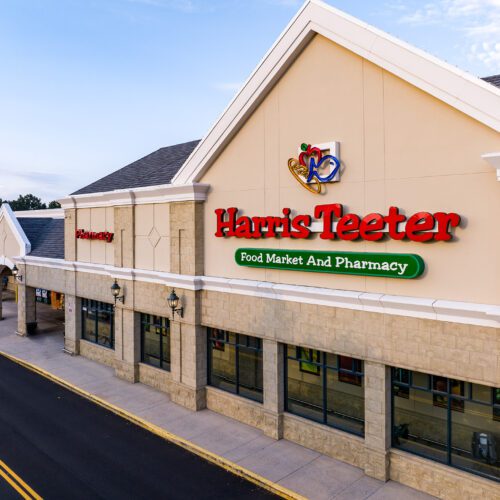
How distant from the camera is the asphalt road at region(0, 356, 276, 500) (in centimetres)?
1286

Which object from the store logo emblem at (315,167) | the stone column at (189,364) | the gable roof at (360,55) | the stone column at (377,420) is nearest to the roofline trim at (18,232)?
the stone column at (189,364)

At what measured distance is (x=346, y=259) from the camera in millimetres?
13664

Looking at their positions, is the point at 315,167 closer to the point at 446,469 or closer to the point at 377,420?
the point at 377,420

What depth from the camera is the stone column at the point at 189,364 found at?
1817cm

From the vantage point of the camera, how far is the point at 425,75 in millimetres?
11828

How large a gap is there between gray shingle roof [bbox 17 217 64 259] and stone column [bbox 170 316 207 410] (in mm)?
13047

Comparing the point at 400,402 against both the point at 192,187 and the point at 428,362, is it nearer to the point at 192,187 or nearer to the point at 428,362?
the point at 428,362

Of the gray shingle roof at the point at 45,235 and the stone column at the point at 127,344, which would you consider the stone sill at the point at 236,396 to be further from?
the gray shingle roof at the point at 45,235

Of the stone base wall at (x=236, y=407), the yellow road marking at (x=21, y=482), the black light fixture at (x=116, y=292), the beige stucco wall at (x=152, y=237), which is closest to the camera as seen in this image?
the yellow road marking at (x=21, y=482)

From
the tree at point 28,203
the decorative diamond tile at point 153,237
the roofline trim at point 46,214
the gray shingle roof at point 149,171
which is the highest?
the tree at point 28,203

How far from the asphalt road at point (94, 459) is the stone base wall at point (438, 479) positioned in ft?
12.6

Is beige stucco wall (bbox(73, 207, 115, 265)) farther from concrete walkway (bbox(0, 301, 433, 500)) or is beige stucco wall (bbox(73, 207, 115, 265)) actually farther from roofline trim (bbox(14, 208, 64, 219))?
roofline trim (bbox(14, 208, 64, 219))

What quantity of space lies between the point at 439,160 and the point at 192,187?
9.34 m

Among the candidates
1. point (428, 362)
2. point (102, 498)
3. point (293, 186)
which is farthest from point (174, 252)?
point (428, 362)
